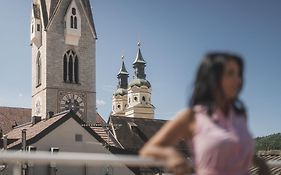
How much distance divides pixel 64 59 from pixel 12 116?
10385mm

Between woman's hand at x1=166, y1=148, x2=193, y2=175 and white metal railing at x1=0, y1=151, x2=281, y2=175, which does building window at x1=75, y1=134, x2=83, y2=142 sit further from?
woman's hand at x1=166, y1=148, x2=193, y2=175

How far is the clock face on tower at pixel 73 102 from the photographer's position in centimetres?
4569

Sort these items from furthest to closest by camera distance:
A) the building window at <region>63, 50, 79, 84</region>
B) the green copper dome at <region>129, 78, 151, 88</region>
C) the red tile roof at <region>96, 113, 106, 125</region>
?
the green copper dome at <region>129, 78, 151, 88</region> < the red tile roof at <region>96, 113, 106, 125</region> < the building window at <region>63, 50, 79, 84</region>

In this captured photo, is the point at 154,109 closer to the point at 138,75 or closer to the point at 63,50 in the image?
the point at 138,75

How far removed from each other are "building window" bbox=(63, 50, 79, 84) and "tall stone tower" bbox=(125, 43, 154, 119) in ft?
109

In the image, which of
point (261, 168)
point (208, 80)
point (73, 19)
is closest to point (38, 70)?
point (73, 19)

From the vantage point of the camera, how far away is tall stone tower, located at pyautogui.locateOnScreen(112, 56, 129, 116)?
8612 centimetres

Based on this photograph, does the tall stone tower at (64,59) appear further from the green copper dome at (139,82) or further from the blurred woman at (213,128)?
the blurred woman at (213,128)

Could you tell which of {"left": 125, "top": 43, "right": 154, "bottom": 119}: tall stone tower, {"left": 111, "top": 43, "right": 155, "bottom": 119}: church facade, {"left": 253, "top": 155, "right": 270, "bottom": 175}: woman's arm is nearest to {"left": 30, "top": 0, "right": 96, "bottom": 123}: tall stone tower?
{"left": 111, "top": 43, "right": 155, "bottom": 119}: church facade

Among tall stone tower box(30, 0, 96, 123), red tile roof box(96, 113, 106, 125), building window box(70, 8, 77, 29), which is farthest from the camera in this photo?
red tile roof box(96, 113, 106, 125)

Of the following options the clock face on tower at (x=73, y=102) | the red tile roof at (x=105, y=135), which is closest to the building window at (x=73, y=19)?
the clock face on tower at (x=73, y=102)

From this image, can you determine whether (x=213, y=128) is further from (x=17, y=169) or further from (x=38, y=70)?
(x=38, y=70)

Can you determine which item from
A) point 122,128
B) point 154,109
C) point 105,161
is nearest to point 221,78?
point 105,161

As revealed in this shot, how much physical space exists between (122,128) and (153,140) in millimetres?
38727
